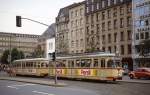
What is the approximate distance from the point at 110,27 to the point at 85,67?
41151 mm

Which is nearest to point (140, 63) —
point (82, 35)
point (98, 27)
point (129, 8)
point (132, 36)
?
point (132, 36)

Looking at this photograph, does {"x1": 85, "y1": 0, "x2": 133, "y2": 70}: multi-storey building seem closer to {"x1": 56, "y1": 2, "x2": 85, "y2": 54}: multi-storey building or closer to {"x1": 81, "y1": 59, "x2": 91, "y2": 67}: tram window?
A: {"x1": 56, "y1": 2, "x2": 85, "y2": 54}: multi-storey building

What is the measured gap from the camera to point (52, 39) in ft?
349

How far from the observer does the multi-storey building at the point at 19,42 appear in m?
156

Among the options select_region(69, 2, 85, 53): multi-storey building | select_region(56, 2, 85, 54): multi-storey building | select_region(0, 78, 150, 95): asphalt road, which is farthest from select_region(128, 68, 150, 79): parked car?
select_region(69, 2, 85, 53): multi-storey building

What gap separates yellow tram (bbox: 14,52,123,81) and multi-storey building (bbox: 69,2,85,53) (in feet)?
126

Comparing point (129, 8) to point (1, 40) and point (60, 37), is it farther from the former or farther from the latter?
point (1, 40)

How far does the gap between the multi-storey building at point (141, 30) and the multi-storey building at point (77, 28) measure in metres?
19.2

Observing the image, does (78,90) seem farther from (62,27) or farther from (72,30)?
(62,27)

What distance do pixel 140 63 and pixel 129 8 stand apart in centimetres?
1099

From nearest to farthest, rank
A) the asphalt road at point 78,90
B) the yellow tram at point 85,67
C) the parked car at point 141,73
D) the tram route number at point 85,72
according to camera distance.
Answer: the asphalt road at point 78,90 < the yellow tram at point 85,67 < the tram route number at point 85,72 < the parked car at point 141,73

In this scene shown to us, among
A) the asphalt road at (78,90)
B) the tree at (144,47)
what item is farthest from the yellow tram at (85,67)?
the tree at (144,47)

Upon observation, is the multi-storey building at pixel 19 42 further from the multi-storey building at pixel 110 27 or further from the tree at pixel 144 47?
the tree at pixel 144 47

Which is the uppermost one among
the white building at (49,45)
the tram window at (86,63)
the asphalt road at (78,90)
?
the white building at (49,45)
